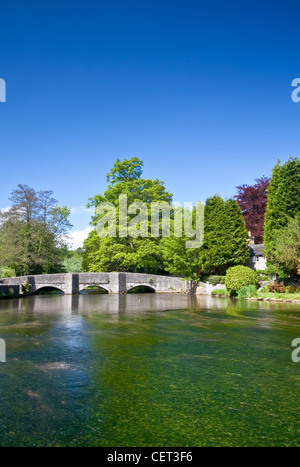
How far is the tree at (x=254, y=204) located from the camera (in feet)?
139

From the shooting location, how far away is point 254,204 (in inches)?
1713

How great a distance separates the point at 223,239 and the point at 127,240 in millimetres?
10316

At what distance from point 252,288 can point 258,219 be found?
19.2 metres

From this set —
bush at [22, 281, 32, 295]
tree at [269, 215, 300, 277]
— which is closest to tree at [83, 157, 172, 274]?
bush at [22, 281, 32, 295]

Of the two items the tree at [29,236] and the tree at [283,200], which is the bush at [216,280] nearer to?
the tree at [283,200]

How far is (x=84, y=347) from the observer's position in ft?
27.9

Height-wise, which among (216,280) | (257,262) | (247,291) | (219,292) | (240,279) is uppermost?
(257,262)

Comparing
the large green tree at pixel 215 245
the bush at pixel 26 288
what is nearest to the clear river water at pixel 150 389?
the bush at pixel 26 288

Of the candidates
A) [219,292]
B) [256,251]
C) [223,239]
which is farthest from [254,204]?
[219,292]

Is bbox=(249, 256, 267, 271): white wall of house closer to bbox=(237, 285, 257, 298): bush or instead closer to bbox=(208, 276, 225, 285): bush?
bbox=(208, 276, 225, 285): bush

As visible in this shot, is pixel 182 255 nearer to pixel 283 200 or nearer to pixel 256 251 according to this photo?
pixel 256 251

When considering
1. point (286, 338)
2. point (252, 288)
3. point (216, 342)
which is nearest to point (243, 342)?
point (216, 342)

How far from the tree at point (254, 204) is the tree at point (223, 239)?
1021 centimetres

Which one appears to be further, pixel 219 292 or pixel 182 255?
pixel 182 255
